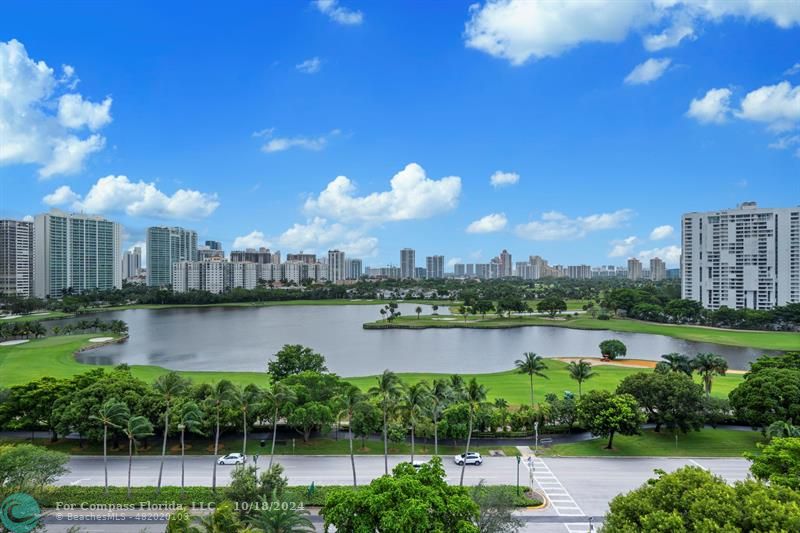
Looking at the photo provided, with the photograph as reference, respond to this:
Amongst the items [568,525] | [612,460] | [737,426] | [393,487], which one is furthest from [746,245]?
[393,487]

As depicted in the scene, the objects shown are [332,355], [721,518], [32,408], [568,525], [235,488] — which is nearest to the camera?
[721,518]

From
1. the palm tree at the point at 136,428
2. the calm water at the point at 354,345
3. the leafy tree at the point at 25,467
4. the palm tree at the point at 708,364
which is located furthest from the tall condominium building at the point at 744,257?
the leafy tree at the point at 25,467

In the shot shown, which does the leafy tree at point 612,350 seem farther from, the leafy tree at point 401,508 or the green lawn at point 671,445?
the leafy tree at point 401,508

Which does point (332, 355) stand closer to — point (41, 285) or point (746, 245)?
point (746, 245)

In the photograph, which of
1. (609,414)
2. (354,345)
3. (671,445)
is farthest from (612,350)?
A: (354,345)

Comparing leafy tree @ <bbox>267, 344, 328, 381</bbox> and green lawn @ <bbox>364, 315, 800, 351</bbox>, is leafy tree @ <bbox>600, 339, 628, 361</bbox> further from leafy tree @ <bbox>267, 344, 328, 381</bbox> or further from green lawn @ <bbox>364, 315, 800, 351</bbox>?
leafy tree @ <bbox>267, 344, 328, 381</bbox>

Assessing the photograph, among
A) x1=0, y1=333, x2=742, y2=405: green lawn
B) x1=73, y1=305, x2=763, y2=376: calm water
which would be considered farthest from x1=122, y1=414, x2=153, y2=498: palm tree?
x1=73, y1=305, x2=763, y2=376: calm water

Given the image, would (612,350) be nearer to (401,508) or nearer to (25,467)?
(401,508)
